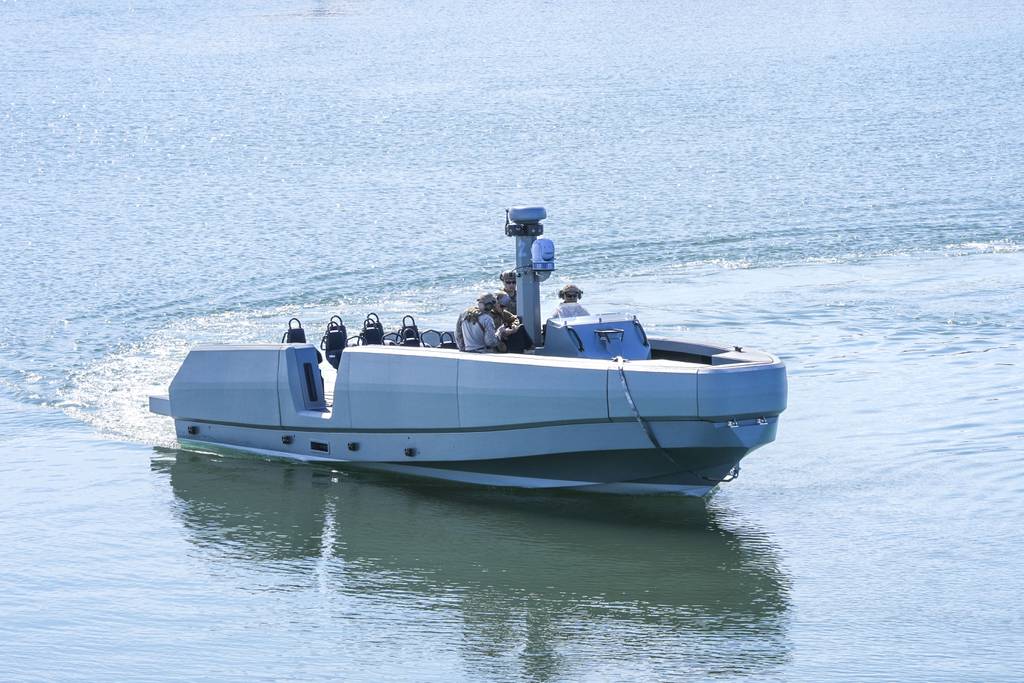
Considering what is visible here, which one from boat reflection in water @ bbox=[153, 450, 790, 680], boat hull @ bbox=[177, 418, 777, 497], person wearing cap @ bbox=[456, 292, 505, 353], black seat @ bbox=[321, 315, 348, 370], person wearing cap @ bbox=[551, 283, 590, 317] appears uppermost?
person wearing cap @ bbox=[551, 283, 590, 317]

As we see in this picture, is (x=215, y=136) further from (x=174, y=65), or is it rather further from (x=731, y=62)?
(x=731, y=62)

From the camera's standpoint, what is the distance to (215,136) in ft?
130

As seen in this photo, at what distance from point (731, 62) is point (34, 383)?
3619 centimetres

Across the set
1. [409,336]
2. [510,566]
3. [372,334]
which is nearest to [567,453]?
[510,566]

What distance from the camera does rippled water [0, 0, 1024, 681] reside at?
36.7 feet

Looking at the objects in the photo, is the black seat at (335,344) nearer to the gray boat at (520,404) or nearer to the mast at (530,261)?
the gray boat at (520,404)

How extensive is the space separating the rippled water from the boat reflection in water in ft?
0.13

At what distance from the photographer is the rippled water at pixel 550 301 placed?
11188 mm

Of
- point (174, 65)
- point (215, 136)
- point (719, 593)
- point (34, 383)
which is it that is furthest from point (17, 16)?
point (719, 593)

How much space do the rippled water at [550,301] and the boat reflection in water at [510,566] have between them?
41 mm

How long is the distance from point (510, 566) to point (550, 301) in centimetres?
964

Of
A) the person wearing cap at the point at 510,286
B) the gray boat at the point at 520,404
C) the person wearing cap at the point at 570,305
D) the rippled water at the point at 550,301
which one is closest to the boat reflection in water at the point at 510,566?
the rippled water at the point at 550,301

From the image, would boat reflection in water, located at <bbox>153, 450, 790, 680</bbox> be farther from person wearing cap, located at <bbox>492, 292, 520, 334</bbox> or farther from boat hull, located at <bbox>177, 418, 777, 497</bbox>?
person wearing cap, located at <bbox>492, 292, 520, 334</bbox>

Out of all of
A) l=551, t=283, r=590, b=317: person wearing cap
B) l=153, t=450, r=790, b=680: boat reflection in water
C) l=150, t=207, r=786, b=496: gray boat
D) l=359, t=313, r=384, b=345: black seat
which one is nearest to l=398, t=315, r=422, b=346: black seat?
l=150, t=207, r=786, b=496: gray boat
